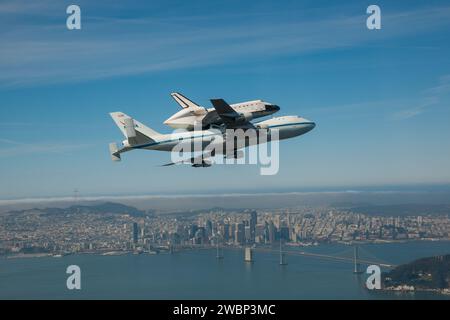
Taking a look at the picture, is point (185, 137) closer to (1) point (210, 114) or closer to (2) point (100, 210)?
(1) point (210, 114)

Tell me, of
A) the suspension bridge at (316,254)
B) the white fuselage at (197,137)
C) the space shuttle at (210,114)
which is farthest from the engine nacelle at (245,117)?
the suspension bridge at (316,254)

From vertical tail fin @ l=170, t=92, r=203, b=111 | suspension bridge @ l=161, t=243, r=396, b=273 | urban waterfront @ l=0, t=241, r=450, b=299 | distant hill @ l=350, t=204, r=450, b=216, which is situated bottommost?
urban waterfront @ l=0, t=241, r=450, b=299

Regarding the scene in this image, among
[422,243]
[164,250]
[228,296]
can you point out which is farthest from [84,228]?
[422,243]

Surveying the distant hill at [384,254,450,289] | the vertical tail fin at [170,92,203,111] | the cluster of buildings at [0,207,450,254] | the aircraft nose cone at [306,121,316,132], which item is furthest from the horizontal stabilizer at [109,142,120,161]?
the cluster of buildings at [0,207,450,254]

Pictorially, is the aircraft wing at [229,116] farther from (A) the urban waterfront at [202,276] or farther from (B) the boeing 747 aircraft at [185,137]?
(A) the urban waterfront at [202,276]

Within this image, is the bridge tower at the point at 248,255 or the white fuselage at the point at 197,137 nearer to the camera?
the white fuselage at the point at 197,137

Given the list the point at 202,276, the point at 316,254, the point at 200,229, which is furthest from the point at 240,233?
the point at 202,276

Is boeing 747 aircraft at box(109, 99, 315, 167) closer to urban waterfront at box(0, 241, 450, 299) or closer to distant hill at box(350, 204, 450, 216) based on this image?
urban waterfront at box(0, 241, 450, 299)
